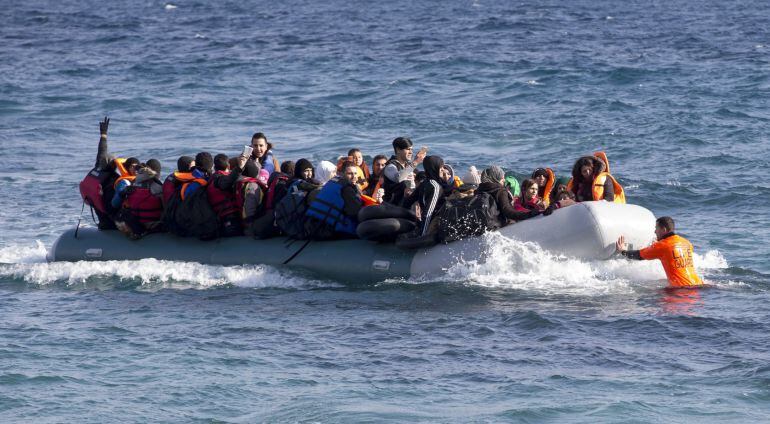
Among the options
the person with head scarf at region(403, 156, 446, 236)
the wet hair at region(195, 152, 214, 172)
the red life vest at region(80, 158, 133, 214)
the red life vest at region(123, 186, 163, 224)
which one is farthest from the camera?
the red life vest at region(80, 158, 133, 214)

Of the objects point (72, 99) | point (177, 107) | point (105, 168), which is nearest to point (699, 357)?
point (105, 168)

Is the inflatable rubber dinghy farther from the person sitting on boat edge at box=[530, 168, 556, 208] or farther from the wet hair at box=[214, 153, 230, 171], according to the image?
the person sitting on boat edge at box=[530, 168, 556, 208]

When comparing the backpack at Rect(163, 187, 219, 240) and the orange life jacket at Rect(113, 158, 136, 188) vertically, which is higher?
the orange life jacket at Rect(113, 158, 136, 188)

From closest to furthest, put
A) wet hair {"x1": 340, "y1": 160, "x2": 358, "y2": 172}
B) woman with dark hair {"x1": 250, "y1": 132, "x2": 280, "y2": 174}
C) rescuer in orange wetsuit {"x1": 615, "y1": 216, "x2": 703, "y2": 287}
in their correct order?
rescuer in orange wetsuit {"x1": 615, "y1": 216, "x2": 703, "y2": 287}, wet hair {"x1": 340, "y1": 160, "x2": 358, "y2": 172}, woman with dark hair {"x1": 250, "y1": 132, "x2": 280, "y2": 174}

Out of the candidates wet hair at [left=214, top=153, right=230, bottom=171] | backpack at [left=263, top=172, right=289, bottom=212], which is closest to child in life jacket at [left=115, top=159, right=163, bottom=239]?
wet hair at [left=214, top=153, right=230, bottom=171]

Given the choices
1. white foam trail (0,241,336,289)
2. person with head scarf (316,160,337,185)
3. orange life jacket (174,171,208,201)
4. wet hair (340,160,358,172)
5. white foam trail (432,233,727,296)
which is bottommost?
white foam trail (0,241,336,289)

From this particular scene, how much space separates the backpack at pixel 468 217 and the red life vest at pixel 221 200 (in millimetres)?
2208

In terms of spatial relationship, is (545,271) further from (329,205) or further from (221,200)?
(221,200)

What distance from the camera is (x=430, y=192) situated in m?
10.8

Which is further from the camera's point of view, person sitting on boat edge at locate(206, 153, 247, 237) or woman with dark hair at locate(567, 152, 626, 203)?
person sitting on boat edge at locate(206, 153, 247, 237)

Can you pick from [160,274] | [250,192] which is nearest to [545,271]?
[250,192]

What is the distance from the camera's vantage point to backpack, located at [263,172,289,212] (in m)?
11.5

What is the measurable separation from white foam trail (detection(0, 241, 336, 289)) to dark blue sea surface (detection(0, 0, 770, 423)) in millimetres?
23

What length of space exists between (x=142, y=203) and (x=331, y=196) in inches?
80.5
